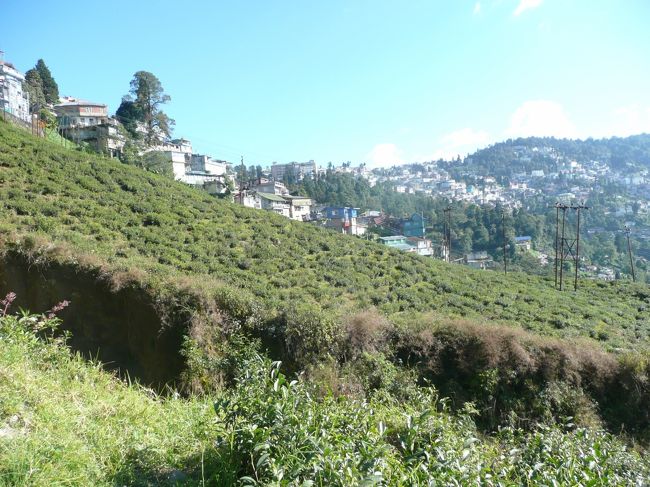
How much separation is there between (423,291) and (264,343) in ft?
36.8

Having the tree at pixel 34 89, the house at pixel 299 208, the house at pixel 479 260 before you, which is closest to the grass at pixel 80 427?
the house at pixel 479 260

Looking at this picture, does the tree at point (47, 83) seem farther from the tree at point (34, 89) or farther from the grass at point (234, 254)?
the grass at point (234, 254)

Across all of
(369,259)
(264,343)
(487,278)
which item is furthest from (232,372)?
(487,278)

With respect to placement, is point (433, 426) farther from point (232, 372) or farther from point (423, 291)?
point (423, 291)

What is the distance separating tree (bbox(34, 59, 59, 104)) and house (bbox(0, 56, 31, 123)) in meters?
5.88

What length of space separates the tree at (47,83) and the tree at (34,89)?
3.17ft

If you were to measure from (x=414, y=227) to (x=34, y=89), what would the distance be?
49761 millimetres

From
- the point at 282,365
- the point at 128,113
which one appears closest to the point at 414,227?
the point at 128,113

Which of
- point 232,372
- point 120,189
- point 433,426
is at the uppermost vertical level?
point 120,189

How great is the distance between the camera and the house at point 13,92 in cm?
4406

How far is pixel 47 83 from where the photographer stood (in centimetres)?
5872

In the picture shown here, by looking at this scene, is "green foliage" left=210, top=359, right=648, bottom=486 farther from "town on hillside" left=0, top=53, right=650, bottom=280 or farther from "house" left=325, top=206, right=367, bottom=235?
"house" left=325, top=206, right=367, bottom=235

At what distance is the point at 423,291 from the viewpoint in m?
18.8

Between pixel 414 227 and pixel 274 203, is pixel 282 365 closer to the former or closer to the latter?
pixel 274 203
